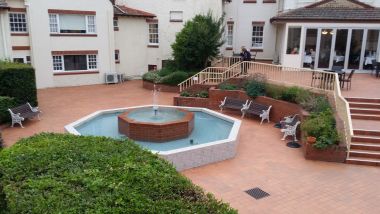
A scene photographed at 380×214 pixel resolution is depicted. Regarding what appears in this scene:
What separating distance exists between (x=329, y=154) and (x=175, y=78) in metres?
13.0

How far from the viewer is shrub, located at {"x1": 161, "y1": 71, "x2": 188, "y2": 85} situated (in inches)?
872

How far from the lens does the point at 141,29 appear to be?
2667 centimetres

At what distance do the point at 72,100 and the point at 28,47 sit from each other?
631 cm

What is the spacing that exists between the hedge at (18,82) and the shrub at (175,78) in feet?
29.3

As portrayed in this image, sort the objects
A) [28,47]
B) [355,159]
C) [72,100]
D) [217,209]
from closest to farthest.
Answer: [217,209]
[355,159]
[72,100]
[28,47]

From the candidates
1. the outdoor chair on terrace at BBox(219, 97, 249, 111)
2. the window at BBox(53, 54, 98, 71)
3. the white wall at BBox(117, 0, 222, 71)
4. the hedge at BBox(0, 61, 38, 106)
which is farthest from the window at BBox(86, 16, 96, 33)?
the outdoor chair on terrace at BBox(219, 97, 249, 111)

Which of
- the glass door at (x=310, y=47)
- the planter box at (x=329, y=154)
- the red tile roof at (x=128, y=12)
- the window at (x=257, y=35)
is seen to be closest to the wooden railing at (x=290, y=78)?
the planter box at (x=329, y=154)

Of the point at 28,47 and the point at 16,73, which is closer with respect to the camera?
the point at 16,73

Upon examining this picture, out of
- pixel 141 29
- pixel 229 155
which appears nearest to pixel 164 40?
pixel 141 29

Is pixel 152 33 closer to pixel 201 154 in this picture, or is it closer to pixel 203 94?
pixel 203 94

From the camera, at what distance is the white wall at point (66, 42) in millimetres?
22125

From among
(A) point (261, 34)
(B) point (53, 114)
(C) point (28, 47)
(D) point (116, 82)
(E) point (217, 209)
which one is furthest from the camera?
(A) point (261, 34)

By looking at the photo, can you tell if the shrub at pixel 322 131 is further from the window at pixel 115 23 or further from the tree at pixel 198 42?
the window at pixel 115 23

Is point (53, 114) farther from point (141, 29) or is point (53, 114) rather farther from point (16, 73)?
point (141, 29)
